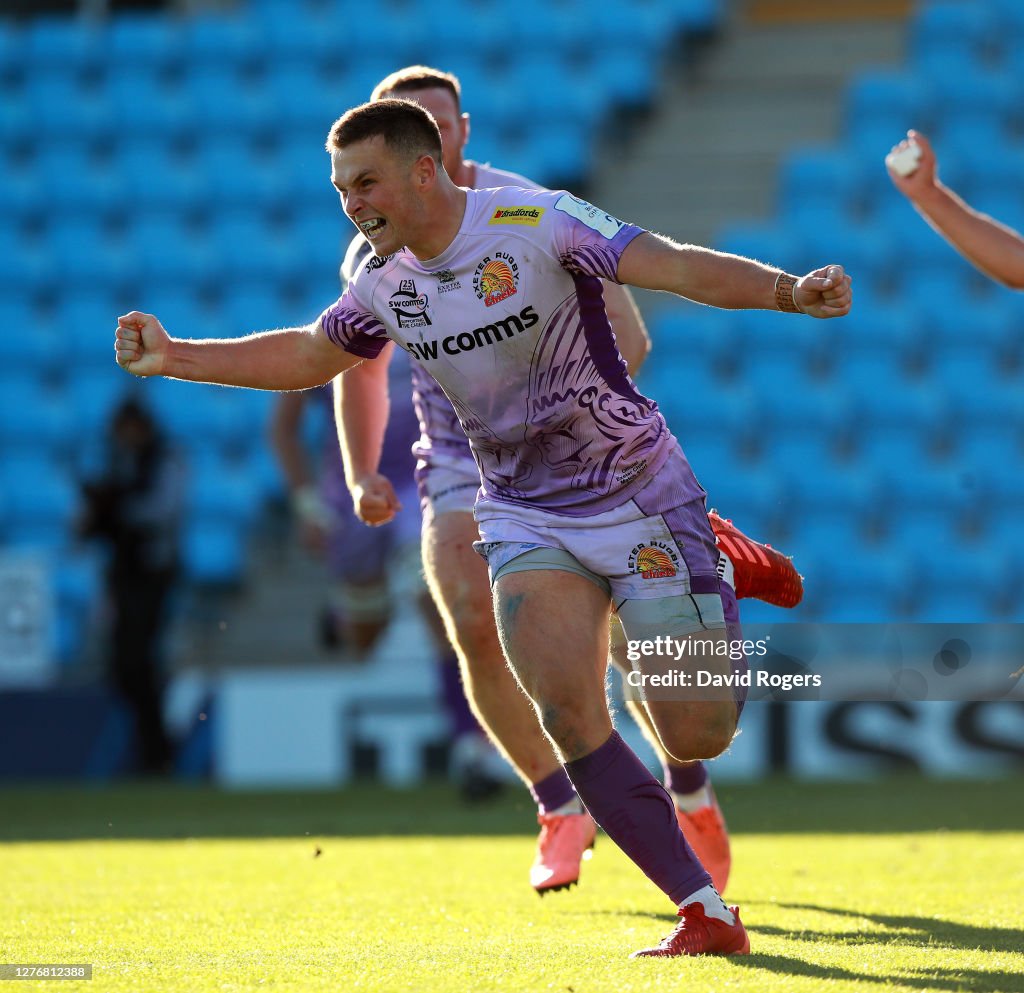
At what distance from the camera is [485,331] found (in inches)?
177

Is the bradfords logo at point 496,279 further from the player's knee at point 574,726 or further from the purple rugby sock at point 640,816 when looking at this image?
the purple rugby sock at point 640,816

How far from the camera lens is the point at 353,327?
15.6 ft

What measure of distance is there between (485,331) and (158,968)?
1700mm

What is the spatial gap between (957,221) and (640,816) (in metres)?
1.97

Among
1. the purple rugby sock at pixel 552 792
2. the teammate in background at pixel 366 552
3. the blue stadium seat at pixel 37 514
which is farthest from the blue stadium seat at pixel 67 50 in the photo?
the purple rugby sock at pixel 552 792

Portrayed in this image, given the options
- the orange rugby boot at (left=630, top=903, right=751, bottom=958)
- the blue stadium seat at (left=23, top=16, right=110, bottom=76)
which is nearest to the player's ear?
the orange rugby boot at (left=630, top=903, right=751, bottom=958)

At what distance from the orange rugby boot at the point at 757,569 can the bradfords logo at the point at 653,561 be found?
28 cm

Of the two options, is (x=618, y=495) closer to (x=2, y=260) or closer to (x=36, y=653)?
(x=36, y=653)

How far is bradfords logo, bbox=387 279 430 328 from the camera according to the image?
4.59m

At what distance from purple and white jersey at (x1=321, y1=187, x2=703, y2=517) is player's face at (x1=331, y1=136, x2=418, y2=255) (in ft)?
0.48

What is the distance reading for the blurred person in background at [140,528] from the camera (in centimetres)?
1145

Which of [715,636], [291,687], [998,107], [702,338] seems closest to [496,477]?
[715,636]

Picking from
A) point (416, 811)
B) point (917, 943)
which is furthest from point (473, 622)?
point (416, 811)

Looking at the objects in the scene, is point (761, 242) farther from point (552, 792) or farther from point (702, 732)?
point (702, 732)
